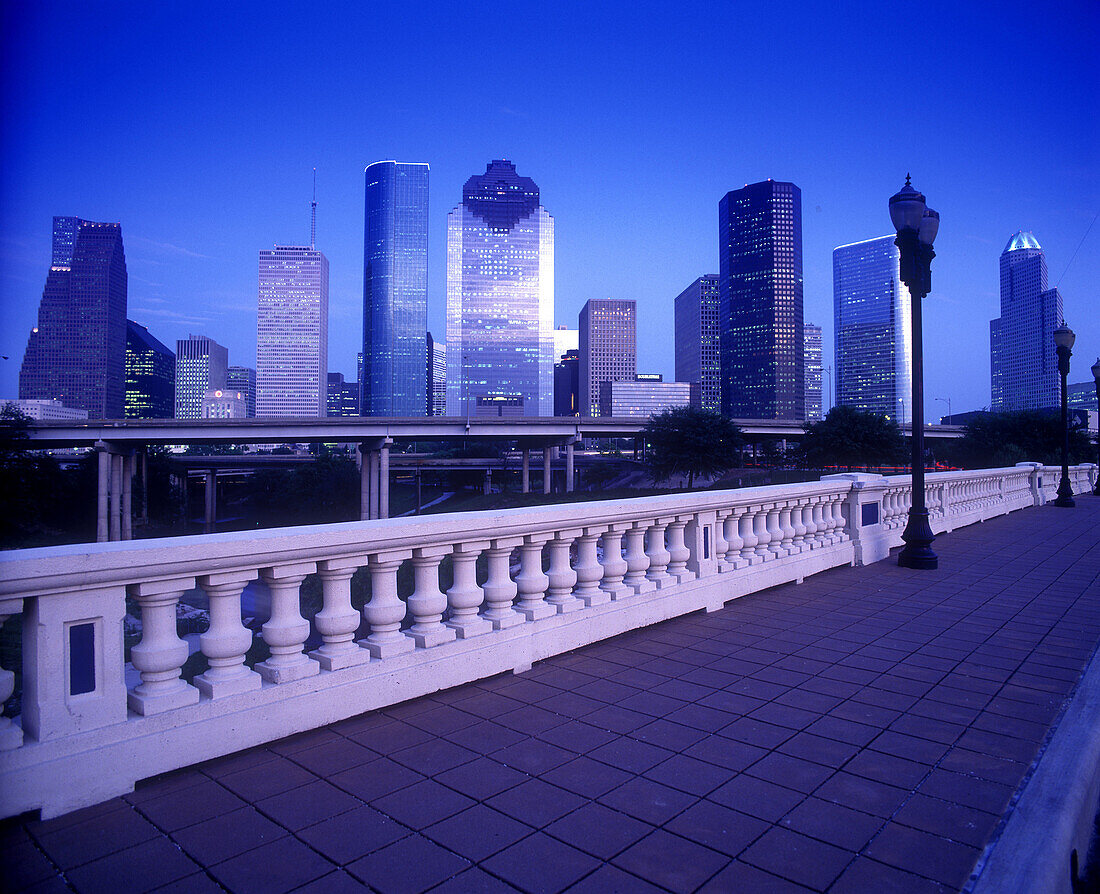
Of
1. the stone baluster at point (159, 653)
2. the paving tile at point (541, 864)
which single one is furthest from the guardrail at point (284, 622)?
the paving tile at point (541, 864)

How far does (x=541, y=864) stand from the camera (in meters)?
2.28

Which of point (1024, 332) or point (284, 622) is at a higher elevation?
point (1024, 332)

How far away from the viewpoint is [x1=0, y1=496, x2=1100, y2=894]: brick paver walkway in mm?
2244

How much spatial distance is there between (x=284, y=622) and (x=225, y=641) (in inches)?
12.0

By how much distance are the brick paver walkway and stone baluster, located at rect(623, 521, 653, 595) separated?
0.62 meters

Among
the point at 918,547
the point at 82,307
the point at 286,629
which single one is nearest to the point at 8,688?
the point at 286,629

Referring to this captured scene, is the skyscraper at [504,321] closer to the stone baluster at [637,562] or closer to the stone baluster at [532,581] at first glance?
the stone baluster at [637,562]

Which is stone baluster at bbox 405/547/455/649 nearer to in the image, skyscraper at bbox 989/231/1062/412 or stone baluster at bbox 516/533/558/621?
stone baluster at bbox 516/533/558/621

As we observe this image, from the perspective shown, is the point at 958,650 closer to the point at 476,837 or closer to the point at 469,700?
the point at 469,700

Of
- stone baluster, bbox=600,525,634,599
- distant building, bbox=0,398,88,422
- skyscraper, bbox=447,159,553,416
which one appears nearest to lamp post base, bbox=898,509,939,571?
stone baluster, bbox=600,525,634,599

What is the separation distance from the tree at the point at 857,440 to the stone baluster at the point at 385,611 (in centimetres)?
5614

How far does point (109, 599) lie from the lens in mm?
2668

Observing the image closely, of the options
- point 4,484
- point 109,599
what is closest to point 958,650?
point 109,599

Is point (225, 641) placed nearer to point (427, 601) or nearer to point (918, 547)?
point (427, 601)
